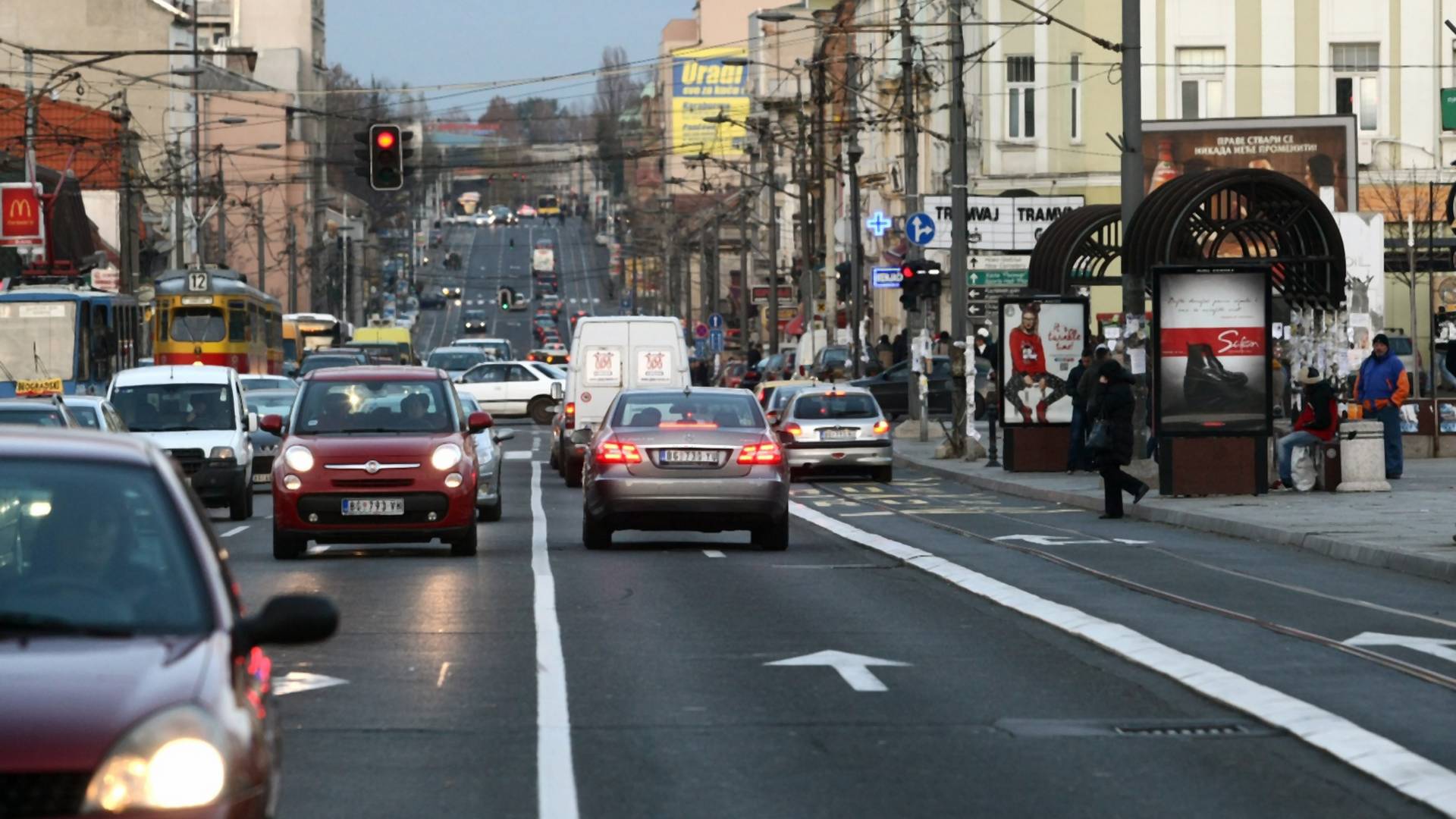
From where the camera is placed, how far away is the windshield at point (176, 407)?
30141mm

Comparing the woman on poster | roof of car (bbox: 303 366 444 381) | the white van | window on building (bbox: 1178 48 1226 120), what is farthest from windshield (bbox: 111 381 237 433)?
window on building (bbox: 1178 48 1226 120)

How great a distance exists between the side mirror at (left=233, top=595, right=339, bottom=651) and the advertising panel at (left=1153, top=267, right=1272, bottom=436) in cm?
2230

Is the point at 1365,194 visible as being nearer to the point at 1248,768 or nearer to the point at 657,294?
the point at 1248,768

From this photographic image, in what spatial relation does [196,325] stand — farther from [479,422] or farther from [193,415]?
[479,422]

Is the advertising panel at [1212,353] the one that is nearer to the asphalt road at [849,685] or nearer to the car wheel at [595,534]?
the asphalt road at [849,685]

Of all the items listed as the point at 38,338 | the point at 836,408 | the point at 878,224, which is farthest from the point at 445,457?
the point at 878,224

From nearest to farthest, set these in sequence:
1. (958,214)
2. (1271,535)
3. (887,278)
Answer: (1271,535)
(958,214)
(887,278)

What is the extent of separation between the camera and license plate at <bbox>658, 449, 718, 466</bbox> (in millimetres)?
21594

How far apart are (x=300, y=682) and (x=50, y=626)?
577cm

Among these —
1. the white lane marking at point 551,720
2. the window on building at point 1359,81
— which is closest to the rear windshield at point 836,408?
the white lane marking at point 551,720

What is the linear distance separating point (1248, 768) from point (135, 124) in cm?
10679

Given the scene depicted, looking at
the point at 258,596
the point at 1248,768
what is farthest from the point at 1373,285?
the point at 1248,768

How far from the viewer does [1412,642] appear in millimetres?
13805

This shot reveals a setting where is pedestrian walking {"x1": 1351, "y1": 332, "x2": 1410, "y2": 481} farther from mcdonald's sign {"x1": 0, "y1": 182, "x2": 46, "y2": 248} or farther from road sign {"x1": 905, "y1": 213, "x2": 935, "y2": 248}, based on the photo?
mcdonald's sign {"x1": 0, "y1": 182, "x2": 46, "y2": 248}
